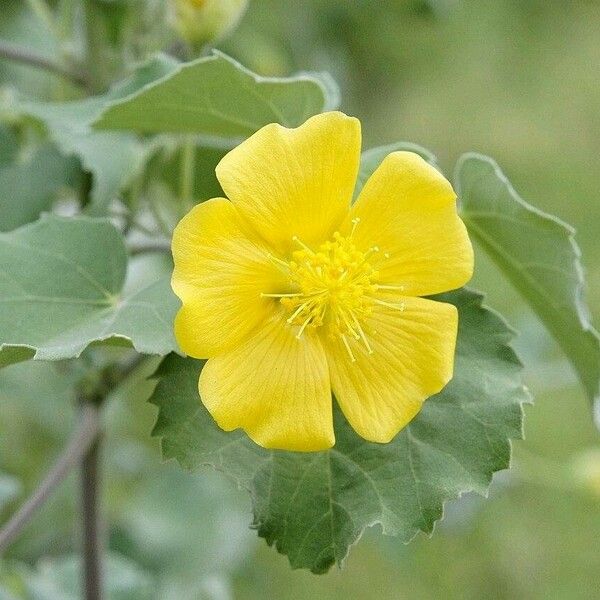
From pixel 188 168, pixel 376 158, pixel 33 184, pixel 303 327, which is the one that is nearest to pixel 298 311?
pixel 303 327

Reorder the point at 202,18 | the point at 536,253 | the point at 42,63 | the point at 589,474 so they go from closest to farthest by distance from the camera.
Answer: the point at 536,253
the point at 202,18
the point at 42,63
the point at 589,474

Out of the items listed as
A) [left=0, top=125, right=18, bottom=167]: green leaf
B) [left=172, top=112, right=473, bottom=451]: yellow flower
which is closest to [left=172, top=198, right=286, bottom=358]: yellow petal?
[left=172, top=112, right=473, bottom=451]: yellow flower

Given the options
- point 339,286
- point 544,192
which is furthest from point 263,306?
point 544,192

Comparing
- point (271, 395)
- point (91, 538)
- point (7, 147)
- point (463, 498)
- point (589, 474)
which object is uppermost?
point (271, 395)

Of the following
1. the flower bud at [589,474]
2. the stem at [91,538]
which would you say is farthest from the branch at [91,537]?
the flower bud at [589,474]

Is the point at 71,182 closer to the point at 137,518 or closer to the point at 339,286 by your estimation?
the point at 339,286

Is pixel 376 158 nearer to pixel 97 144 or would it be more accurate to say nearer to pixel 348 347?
pixel 348 347
